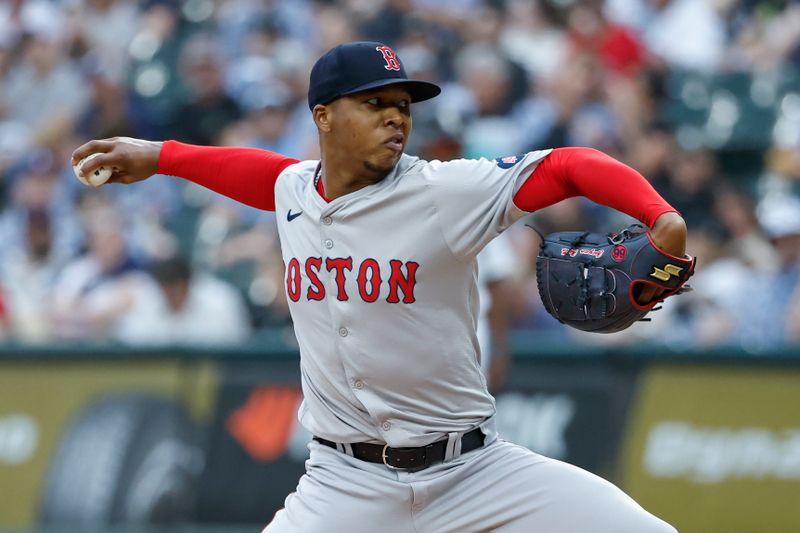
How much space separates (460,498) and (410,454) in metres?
0.21

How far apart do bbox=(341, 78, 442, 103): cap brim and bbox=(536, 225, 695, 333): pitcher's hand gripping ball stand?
2.08 ft

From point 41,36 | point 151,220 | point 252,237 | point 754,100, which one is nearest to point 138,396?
point 252,237

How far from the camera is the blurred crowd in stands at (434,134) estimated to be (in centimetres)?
880

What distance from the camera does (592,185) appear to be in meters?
3.80

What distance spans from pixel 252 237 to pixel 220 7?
3.82 m

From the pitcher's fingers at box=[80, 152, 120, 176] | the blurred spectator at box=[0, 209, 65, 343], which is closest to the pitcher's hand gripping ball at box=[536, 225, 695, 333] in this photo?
the pitcher's fingers at box=[80, 152, 120, 176]

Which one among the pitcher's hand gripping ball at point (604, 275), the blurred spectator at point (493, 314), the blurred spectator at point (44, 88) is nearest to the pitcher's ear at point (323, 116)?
the pitcher's hand gripping ball at point (604, 275)

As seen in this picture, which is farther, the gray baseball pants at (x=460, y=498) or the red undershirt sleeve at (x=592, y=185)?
the gray baseball pants at (x=460, y=498)

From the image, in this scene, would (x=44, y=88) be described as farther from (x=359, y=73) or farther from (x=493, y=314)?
(x=359, y=73)

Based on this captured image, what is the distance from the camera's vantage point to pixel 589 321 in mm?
3965

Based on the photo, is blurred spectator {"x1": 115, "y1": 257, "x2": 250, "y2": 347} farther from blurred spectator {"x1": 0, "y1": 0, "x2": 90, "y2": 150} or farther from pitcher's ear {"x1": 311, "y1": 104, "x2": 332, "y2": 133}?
pitcher's ear {"x1": 311, "y1": 104, "x2": 332, "y2": 133}

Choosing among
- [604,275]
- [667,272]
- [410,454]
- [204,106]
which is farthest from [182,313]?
[667,272]

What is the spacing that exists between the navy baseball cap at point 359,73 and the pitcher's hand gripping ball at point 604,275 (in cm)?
67

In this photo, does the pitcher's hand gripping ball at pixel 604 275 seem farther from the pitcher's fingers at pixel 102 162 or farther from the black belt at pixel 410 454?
the pitcher's fingers at pixel 102 162
